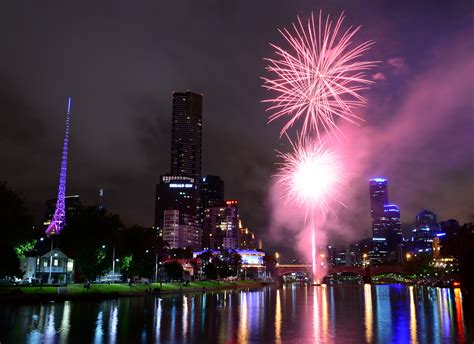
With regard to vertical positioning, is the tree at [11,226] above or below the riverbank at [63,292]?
above

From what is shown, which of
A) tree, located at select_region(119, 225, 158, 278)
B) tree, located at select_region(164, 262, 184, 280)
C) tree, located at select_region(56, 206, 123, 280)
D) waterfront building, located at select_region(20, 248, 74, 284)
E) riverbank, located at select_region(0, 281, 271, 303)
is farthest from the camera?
tree, located at select_region(164, 262, 184, 280)

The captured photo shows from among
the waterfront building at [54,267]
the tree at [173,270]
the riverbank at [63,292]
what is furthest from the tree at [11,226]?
the tree at [173,270]

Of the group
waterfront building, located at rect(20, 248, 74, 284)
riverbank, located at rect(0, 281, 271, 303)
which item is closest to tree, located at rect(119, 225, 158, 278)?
riverbank, located at rect(0, 281, 271, 303)

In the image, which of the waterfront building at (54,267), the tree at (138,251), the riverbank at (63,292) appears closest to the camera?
the riverbank at (63,292)

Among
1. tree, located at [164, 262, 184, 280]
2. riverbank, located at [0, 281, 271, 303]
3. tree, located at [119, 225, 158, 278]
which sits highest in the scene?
tree, located at [119, 225, 158, 278]

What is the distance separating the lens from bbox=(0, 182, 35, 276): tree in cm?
7472

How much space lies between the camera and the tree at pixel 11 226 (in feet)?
245

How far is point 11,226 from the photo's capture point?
75875 millimetres

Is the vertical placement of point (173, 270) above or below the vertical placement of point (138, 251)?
below

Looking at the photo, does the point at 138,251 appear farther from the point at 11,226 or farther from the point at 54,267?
the point at 11,226

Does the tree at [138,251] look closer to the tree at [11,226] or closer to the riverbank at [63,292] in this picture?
the riverbank at [63,292]

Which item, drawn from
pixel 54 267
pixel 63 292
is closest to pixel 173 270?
pixel 54 267

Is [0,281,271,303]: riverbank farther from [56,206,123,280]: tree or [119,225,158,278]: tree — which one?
[119,225,158,278]: tree

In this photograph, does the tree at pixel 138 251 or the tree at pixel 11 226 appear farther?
the tree at pixel 138 251
